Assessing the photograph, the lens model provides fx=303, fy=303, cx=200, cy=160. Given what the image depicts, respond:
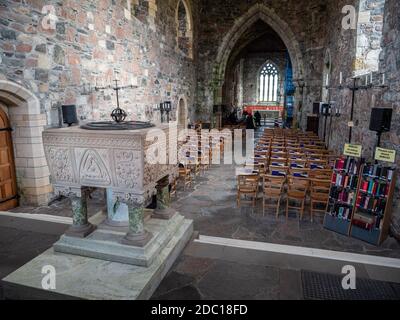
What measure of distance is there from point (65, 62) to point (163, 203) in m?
4.22

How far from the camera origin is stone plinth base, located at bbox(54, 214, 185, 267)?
320 centimetres

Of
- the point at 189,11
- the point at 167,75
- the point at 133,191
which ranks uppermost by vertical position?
the point at 189,11

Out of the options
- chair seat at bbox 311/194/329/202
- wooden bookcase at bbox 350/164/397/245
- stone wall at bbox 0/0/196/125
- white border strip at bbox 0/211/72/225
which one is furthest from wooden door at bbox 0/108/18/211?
wooden bookcase at bbox 350/164/397/245

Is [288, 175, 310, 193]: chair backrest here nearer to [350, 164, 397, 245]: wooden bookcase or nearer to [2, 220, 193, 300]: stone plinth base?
[350, 164, 397, 245]: wooden bookcase

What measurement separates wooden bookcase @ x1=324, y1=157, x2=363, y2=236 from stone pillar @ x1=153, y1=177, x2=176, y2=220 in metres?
2.91

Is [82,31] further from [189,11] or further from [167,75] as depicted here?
→ [189,11]

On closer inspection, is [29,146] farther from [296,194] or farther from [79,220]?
[296,194]

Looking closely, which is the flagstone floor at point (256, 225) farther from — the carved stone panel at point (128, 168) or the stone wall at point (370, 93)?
the carved stone panel at point (128, 168)

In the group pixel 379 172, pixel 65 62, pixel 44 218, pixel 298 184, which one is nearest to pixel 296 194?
pixel 298 184

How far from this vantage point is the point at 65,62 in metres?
6.43

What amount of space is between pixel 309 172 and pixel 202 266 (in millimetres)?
3567

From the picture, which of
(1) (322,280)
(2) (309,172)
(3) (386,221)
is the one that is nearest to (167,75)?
(2) (309,172)

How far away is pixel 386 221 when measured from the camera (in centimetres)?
468

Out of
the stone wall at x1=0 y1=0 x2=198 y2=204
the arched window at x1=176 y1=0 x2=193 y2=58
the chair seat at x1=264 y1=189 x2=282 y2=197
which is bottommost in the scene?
the chair seat at x1=264 y1=189 x2=282 y2=197
